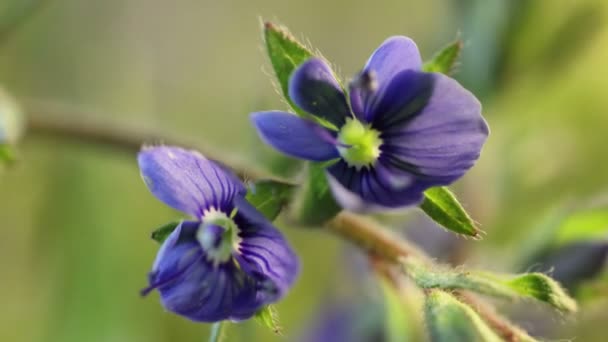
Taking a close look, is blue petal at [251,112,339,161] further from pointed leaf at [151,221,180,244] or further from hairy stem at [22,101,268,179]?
hairy stem at [22,101,268,179]

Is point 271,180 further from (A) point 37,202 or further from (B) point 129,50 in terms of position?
(B) point 129,50

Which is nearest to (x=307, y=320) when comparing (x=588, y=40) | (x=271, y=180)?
(x=588, y=40)

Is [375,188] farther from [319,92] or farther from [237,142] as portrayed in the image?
[237,142]

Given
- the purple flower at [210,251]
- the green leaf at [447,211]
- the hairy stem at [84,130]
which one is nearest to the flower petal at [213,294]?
the purple flower at [210,251]

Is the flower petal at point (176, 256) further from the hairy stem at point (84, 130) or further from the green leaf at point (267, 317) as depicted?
the hairy stem at point (84, 130)

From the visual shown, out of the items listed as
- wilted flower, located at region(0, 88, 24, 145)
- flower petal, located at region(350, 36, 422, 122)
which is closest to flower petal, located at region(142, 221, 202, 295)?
flower petal, located at region(350, 36, 422, 122)

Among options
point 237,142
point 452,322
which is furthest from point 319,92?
point 237,142
